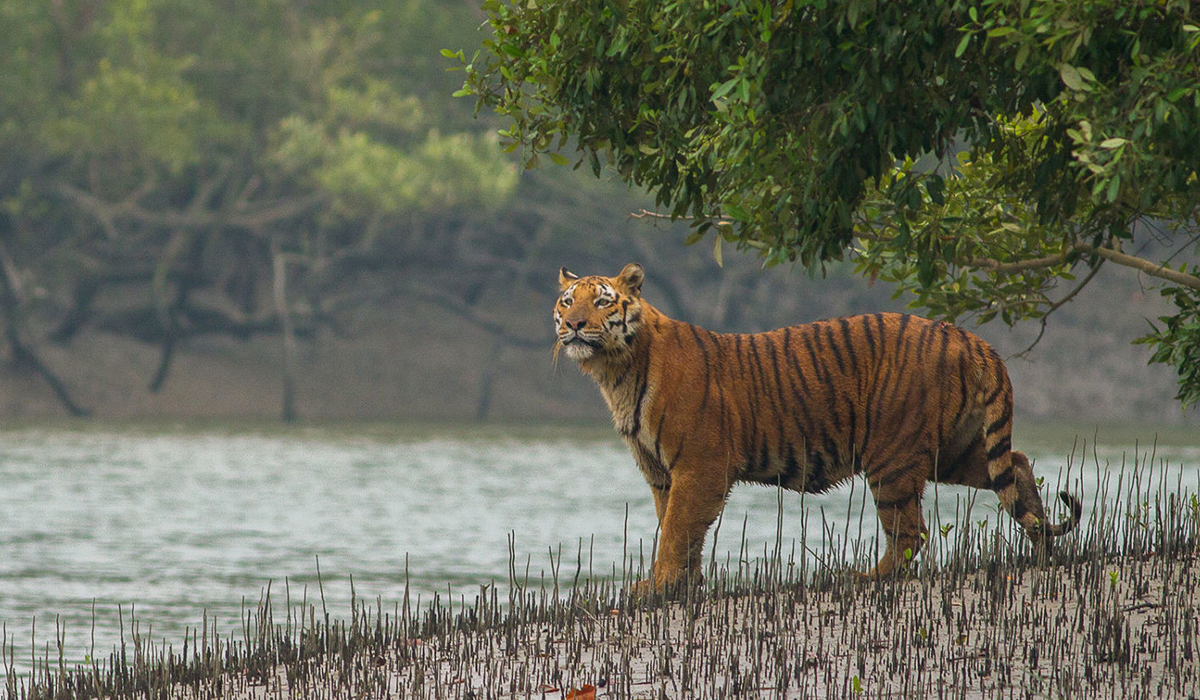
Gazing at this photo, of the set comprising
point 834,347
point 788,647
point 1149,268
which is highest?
point 1149,268

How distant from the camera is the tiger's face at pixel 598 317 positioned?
8.70 metres

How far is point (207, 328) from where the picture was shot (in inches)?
1567

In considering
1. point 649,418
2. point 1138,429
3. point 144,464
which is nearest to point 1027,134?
point 649,418

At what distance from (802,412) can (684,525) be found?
3.05 feet

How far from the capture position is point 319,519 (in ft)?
63.3

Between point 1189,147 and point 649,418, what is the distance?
346cm

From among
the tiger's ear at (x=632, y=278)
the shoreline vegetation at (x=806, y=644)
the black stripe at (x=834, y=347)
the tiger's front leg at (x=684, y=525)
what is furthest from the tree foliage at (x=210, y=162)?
the shoreline vegetation at (x=806, y=644)

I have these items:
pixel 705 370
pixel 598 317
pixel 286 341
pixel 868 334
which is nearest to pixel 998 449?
pixel 868 334

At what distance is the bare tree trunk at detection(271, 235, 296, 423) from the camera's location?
3869 centimetres

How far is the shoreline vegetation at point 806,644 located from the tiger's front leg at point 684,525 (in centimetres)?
19

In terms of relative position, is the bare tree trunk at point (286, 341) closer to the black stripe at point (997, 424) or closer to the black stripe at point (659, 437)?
the black stripe at point (659, 437)

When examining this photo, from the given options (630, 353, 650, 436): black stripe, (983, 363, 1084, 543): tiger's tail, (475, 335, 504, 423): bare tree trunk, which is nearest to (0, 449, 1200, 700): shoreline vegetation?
(983, 363, 1084, 543): tiger's tail

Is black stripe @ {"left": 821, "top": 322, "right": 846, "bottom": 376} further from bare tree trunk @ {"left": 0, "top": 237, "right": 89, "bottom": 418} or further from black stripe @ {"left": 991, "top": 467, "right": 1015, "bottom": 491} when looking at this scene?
bare tree trunk @ {"left": 0, "top": 237, "right": 89, "bottom": 418}

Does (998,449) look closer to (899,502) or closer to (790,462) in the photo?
(899,502)
